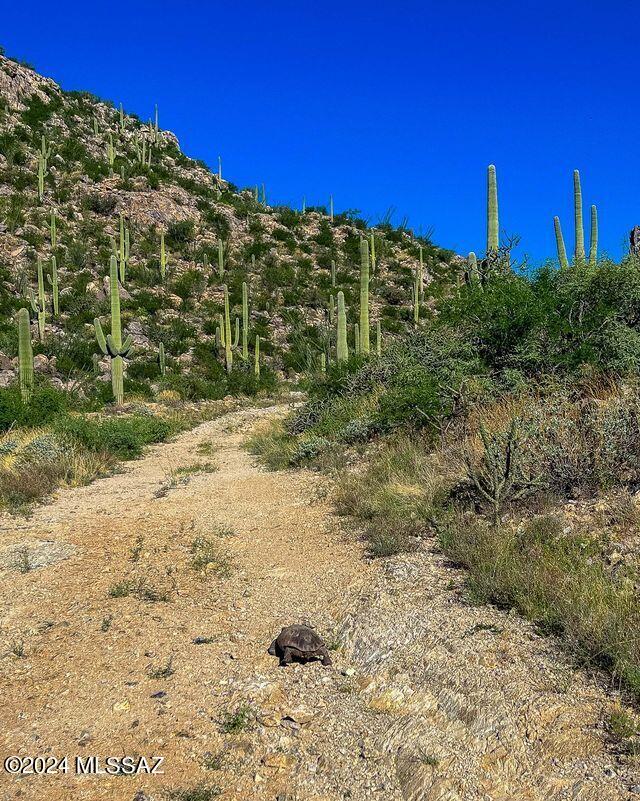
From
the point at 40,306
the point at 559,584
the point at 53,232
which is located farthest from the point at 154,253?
the point at 559,584

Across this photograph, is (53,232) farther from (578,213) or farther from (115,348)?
(578,213)

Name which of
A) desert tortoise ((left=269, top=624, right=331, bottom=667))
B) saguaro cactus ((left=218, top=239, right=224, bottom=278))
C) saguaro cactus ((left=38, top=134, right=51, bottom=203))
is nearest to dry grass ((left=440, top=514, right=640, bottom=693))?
desert tortoise ((left=269, top=624, right=331, bottom=667))

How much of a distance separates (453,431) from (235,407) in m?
13.4

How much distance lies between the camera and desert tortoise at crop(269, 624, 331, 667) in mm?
3582

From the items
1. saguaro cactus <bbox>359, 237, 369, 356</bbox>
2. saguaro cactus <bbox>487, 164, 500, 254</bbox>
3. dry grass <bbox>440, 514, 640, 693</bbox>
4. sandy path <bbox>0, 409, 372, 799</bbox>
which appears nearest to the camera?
sandy path <bbox>0, 409, 372, 799</bbox>

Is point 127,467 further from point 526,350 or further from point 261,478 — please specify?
point 526,350

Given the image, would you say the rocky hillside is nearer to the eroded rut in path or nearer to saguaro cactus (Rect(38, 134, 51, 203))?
saguaro cactus (Rect(38, 134, 51, 203))

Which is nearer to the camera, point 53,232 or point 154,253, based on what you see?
point 53,232

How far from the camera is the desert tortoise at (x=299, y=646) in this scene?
3582 mm

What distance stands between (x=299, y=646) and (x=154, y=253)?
98.5 ft

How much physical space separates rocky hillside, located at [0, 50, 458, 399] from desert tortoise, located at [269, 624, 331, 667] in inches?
660

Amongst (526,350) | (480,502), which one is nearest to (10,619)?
(480,502)

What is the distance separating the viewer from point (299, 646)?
→ 11.8ft

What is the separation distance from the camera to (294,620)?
418 centimetres
